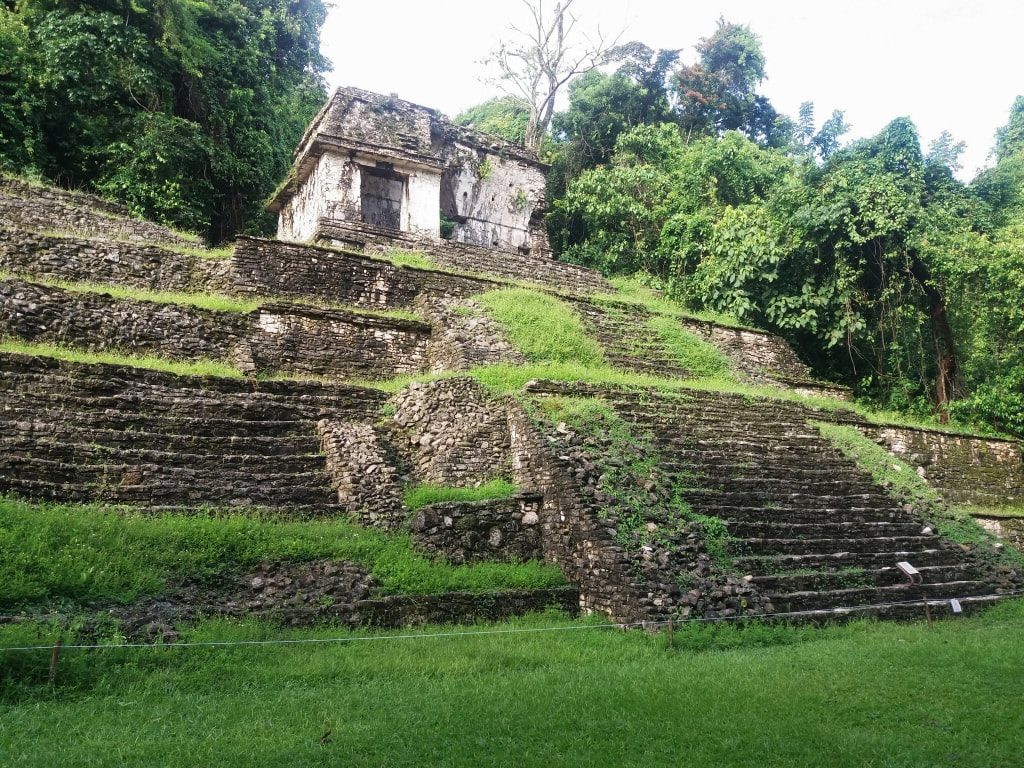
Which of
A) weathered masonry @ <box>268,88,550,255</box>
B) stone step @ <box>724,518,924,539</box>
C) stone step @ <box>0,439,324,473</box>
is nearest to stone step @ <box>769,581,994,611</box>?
stone step @ <box>724,518,924,539</box>

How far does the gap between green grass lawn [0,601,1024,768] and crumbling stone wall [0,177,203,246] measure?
9.38 meters

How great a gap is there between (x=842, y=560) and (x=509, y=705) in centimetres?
485

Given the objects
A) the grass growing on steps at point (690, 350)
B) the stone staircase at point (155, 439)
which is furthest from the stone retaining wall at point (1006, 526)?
the stone staircase at point (155, 439)

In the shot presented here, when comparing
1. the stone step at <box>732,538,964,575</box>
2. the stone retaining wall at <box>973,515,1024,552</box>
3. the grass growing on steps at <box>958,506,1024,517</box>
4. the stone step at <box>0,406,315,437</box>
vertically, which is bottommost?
the stone retaining wall at <box>973,515,1024,552</box>

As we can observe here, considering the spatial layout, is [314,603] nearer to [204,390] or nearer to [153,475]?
[153,475]

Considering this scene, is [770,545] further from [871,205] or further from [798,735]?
[871,205]

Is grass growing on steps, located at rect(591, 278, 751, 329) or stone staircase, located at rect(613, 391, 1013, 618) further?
grass growing on steps, located at rect(591, 278, 751, 329)

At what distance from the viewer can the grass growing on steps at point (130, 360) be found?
845 centimetres

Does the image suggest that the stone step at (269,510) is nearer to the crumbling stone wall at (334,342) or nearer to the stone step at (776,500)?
the crumbling stone wall at (334,342)

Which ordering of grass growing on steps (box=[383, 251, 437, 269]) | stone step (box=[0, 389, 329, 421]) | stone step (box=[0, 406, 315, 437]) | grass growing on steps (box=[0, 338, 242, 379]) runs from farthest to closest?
grass growing on steps (box=[383, 251, 437, 269])
grass growing on steps (box=[0, 338, 242, 379])
stone step (box=[0, 389, 329, 421])
stone step (box=[0, 406, 315, 437])

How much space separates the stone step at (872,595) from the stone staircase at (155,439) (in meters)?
4.68

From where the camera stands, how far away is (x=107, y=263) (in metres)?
11.1

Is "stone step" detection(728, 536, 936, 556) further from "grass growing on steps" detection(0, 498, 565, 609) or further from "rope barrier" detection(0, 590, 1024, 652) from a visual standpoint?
"grass growing on steps" detection(0, 498, 565, 609)

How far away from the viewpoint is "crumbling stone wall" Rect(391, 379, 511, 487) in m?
8.58
